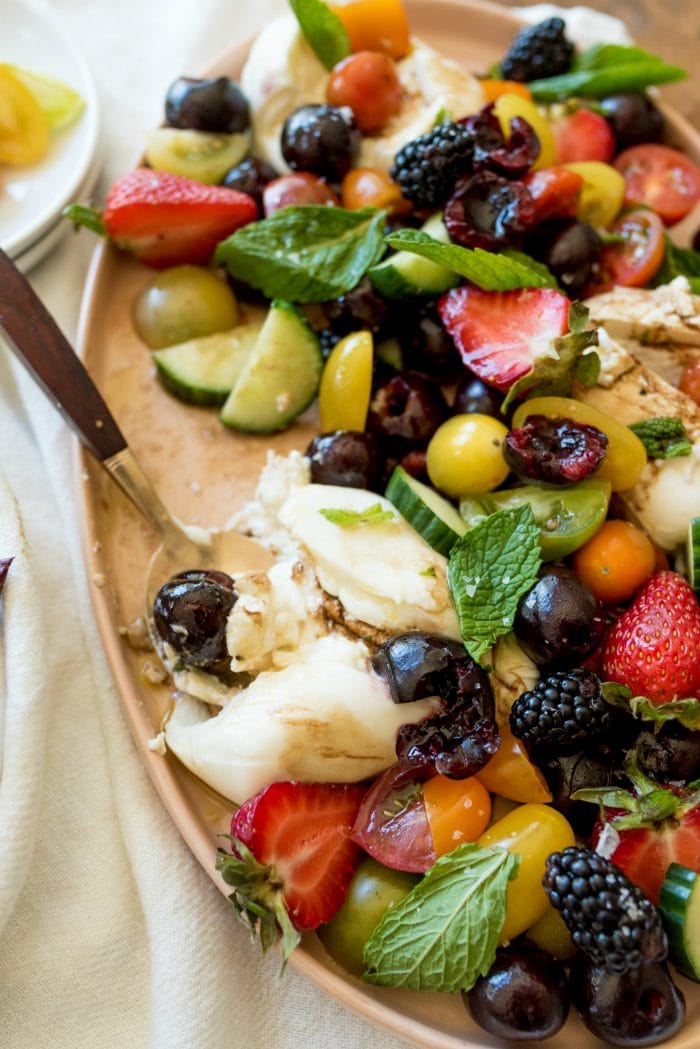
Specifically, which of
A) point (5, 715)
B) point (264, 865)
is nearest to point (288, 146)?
point (5, 715)

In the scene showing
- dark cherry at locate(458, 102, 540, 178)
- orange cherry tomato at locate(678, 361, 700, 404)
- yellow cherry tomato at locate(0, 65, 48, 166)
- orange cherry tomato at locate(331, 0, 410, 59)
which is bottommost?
orange cherry tomato at locate(678, 361, 700, 404)

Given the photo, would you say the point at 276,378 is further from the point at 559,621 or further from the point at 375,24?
the point at 375,24

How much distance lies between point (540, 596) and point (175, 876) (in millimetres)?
749

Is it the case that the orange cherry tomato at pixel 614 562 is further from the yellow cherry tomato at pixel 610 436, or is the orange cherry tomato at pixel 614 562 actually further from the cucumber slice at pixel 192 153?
the cucumber slice at pixel 192 153

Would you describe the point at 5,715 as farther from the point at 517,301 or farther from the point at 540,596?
the point at 517,301

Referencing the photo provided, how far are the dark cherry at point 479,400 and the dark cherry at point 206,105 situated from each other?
783 mm

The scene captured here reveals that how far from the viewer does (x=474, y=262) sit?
1700mm

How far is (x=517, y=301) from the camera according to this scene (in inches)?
68.6

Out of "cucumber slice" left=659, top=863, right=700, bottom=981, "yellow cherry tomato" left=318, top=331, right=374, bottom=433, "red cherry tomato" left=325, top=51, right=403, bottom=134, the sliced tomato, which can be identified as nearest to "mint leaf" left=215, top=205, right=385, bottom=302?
"yellow cherry tomato" left=318, top=331, right=374, bottom=433

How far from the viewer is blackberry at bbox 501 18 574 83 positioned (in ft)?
7.16

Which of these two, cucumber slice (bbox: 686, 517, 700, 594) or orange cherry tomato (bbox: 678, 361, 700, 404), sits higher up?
orange cherry tomato (bbox: 678, 361, 700, 404)

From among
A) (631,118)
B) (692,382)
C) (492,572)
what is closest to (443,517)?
(492,572)

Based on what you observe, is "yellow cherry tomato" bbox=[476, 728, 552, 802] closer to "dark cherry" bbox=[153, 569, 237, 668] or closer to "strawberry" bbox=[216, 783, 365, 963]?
"strawberry" bbox=[216, 783, 365, 963]

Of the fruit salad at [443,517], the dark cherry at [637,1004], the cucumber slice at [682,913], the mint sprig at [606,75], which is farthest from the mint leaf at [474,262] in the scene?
the dark cherry at [637,1004]
